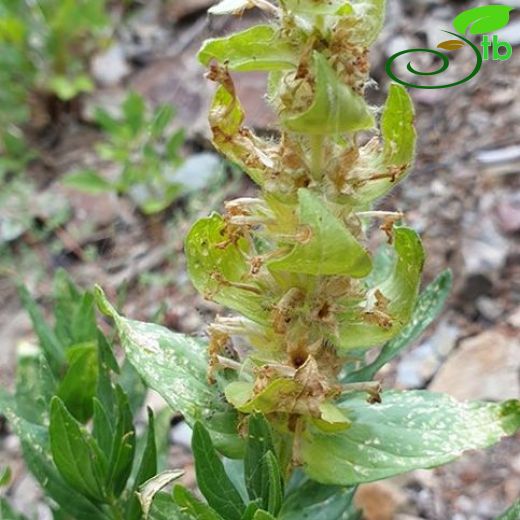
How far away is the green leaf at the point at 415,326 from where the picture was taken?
1683 mm

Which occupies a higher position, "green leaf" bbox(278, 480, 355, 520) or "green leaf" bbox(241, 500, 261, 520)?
"green leaf" bbox(241, 500, 261, 520)

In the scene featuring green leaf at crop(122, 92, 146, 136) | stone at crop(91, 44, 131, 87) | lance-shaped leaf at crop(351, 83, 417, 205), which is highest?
lance-shaped leaf at crop(351, 83, 417, 205)

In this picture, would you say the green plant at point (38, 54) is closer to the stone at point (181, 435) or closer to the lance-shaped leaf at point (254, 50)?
the stone at point (181, 435)

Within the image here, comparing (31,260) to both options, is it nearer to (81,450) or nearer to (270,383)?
(81,450)

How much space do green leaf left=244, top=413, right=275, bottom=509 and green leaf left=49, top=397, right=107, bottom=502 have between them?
1.01ft

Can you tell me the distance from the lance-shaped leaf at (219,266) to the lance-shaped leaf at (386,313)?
0.14 meters

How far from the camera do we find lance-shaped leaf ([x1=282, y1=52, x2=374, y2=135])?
1.25 meters

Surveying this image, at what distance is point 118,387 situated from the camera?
165 cm

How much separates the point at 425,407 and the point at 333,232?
0.52 m

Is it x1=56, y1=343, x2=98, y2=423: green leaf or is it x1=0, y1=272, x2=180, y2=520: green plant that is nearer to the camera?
x1=0, y1=272, x2=180, y2=520: green plant

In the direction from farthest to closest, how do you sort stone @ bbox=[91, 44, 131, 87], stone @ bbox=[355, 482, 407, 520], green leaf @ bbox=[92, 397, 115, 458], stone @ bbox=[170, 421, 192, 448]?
stone @ bbox=[91, 44, 131, 87]
stone @ bbox=[170, 421, 192, 448]
stone @ bbox=[355, 482, 407, 520]
green leaf @ bbox=[92, 397, 115, 458]

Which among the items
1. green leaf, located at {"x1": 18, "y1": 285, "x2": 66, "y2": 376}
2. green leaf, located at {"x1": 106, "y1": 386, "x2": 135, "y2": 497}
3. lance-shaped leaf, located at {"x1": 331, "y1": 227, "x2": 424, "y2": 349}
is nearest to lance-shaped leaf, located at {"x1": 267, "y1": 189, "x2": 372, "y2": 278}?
lance-shaped leaf, located at {"x1": 331, "y1": 227, "x2": 424, "y2": 349}

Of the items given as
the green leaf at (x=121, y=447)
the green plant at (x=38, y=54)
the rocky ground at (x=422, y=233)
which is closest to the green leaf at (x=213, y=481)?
the green leaf at (x=121, y=447)

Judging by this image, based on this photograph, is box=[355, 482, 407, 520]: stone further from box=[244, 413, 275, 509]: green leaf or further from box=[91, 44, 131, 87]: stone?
box=[91, 44, 131, 87]: stone
